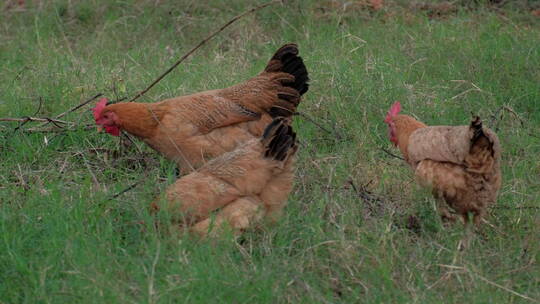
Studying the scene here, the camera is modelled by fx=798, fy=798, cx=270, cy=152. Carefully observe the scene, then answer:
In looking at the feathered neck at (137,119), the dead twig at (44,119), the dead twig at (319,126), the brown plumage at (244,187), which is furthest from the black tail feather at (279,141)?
the dead twig at (44,119)

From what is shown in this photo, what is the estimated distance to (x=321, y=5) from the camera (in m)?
8.91

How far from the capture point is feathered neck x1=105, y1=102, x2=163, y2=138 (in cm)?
585

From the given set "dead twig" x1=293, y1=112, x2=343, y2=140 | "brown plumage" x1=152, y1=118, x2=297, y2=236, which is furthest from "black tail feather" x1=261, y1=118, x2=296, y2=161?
"dead twig" x1=293, y1=112, x2=343, y2=140

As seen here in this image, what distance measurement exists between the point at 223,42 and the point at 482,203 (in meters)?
4.26

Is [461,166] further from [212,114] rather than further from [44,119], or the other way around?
[44,119]

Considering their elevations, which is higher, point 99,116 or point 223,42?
point 99,116

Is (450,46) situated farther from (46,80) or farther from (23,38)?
(23,38)

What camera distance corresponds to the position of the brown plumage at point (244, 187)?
15.4 feet

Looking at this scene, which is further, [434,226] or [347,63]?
[347,63]

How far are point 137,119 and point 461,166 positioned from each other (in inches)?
93.6

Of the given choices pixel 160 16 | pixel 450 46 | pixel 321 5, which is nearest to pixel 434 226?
pixel 450 46

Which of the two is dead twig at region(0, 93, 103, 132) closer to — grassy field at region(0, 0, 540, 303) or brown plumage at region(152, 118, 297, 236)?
grassy field at region(0, 0, 540, 303)

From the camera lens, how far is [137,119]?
230 inches

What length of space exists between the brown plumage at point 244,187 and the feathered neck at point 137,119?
1.04m
